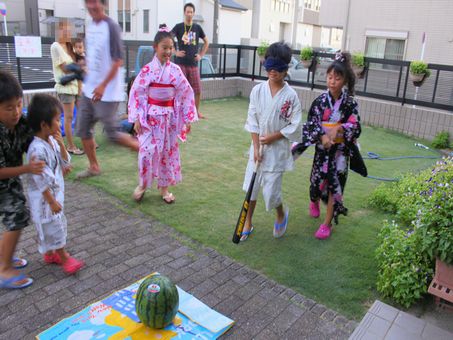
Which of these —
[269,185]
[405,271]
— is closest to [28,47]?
[269,185]

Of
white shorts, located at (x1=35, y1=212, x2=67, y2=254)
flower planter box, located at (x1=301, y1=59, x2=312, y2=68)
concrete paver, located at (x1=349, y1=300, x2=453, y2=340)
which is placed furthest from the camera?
flower planter box, located at (x1=301, y1=59, x2=312, y2=68)

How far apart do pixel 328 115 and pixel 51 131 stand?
2389 mm

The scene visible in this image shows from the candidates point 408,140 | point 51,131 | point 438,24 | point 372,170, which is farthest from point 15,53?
point 438,24

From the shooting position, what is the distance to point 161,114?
13.9 feet

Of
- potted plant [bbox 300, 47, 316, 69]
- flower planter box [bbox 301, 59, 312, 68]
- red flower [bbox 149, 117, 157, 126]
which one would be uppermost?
potted plant [bbox 300, 47, 316, 69]

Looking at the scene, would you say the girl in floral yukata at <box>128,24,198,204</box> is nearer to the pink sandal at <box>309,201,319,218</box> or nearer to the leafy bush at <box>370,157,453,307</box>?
the pink sandal at <box>309,201,319,218</box>

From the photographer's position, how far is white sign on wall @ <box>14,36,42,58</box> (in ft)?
22.4

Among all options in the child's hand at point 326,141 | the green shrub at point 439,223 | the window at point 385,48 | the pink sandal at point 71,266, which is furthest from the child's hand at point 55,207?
the window at point 385,48

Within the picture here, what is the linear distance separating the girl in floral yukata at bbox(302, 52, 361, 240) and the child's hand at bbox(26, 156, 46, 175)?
223 centimetres

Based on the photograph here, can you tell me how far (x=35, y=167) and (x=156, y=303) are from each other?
1169 millimetres

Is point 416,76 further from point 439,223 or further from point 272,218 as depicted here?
point 439,223

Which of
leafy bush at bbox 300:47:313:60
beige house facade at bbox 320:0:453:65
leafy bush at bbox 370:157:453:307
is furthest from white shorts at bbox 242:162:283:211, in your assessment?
beige house facade at bbox 320:0:453:65

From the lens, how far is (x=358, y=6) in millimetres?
15328

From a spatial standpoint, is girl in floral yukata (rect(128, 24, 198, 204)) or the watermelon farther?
girl in floral yukata (rect(128, 24, 198, 204))
